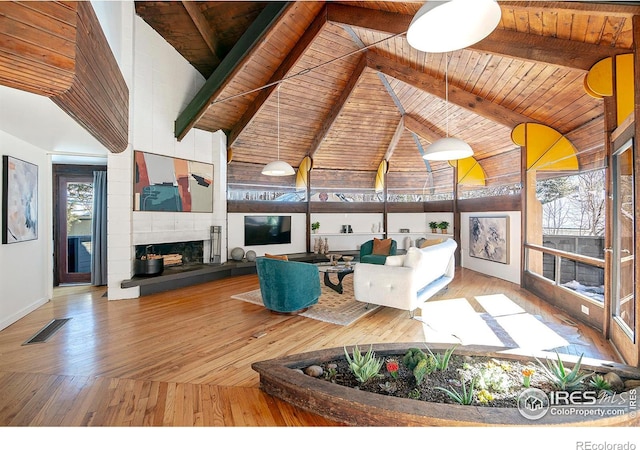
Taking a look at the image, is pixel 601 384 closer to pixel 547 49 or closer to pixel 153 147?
pixel 547 49

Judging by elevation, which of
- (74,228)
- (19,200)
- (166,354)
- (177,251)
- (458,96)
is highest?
(458,96)

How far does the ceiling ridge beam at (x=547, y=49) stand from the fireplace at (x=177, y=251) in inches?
254

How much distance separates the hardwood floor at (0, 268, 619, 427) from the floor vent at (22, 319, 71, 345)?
81mm

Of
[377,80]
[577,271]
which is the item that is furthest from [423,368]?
[377,80]

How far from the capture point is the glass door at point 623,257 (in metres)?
2.87

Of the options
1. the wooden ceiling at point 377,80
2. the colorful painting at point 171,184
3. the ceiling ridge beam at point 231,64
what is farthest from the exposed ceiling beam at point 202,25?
the colorful painting at point 171,184

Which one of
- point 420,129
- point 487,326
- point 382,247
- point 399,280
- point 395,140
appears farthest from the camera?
point 395,140

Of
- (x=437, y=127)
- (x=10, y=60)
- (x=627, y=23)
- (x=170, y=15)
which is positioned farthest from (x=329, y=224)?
(x=10, y=60)

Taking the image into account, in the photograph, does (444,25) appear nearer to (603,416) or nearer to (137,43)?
(603,416)

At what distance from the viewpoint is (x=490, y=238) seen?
23.1 feet

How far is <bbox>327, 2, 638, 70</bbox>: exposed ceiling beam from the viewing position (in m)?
3.40

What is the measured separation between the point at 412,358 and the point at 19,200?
540 centimetres

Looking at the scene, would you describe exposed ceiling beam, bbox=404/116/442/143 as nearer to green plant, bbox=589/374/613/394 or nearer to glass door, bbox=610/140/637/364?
glass door, bbox=610/140/637/364

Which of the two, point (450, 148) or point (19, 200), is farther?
point (19, 200)
